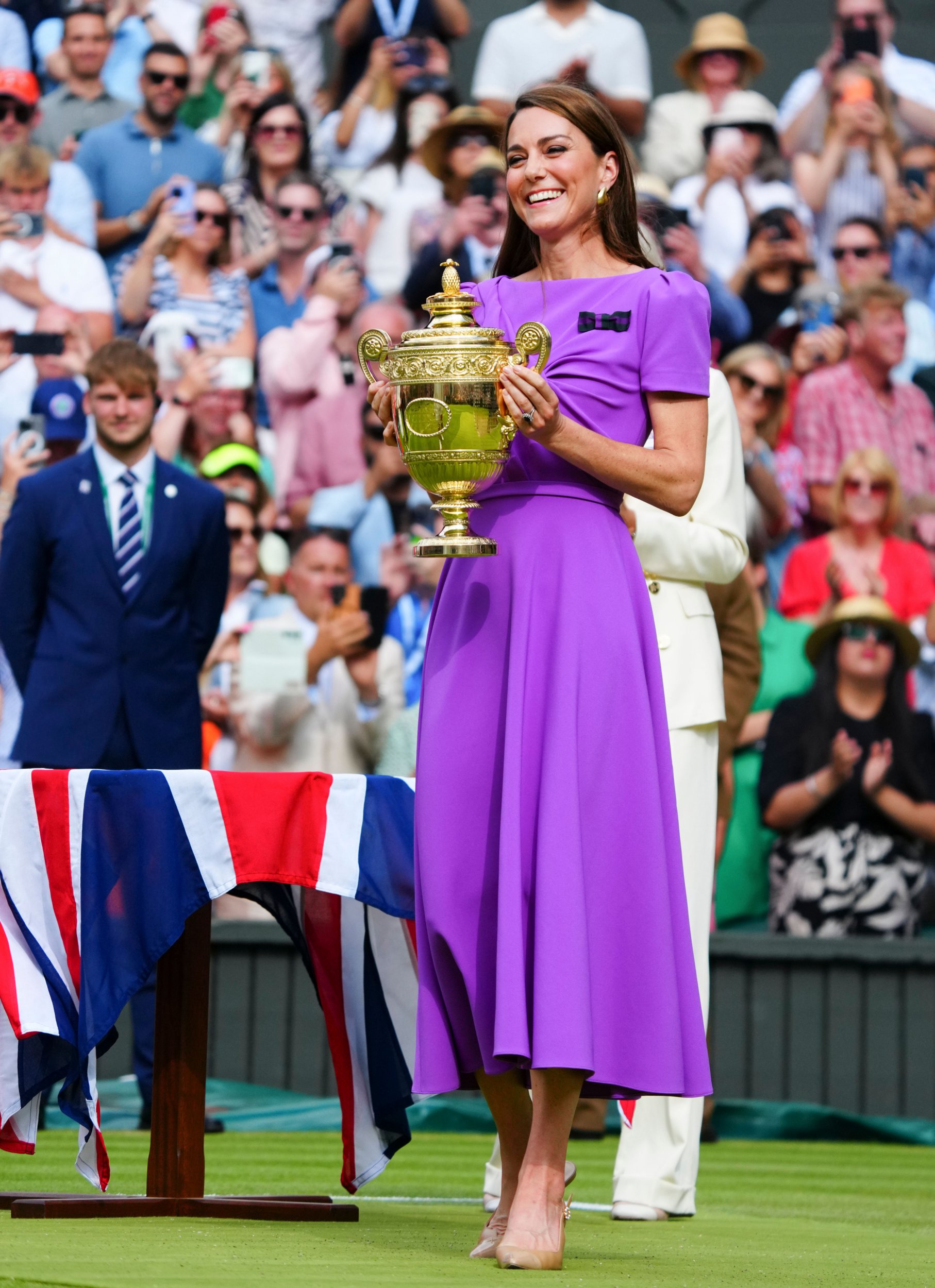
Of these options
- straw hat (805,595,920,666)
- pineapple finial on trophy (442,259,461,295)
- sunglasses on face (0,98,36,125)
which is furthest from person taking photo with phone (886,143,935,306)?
pineapple finial on trophy (442,259,461,295)

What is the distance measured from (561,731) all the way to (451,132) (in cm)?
608

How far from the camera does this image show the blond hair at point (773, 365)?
26.8 feet

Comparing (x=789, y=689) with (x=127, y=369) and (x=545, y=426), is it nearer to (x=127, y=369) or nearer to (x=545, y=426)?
(x=127, y=369)

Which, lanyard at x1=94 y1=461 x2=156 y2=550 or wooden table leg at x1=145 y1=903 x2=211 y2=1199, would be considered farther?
lanyard at x1=94 y1=461 x2=156 y2=550

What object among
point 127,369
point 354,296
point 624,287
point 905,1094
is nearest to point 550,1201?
point 624,287

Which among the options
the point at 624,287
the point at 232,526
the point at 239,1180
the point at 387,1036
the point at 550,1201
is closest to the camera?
the point at 550,1201

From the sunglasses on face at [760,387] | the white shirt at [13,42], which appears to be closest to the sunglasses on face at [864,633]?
the sunglasses on face at [760,387]

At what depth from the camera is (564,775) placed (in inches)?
112

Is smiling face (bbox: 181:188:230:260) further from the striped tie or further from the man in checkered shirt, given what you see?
the striped tie

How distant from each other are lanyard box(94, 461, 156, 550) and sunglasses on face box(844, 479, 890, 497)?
3373mm

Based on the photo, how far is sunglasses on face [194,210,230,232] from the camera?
27.7ft

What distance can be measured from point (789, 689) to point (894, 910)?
0.99 m

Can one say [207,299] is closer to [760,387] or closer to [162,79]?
[162,79]

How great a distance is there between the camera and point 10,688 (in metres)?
7.29
